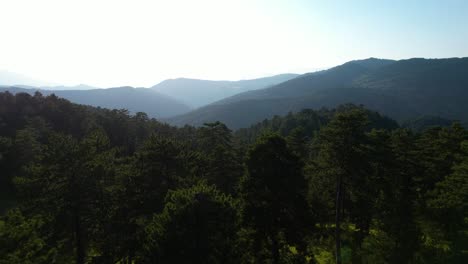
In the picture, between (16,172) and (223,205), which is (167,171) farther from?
(16,172)

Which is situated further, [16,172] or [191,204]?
[16,172]

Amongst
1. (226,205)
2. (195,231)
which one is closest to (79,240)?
(195,231)

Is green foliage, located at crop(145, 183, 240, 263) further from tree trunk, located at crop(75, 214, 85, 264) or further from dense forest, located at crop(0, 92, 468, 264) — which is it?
tree trunk, located at crop(75, 214, 85, 264)

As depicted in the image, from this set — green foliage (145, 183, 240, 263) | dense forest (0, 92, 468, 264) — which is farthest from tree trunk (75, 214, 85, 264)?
green foliage (145, 183, 240, 263)

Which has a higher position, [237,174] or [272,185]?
[272,185]

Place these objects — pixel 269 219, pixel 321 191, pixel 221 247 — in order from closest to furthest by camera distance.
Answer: pixel 221 247
pixel 269 219
pixel 321 191

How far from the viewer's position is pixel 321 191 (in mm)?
25672

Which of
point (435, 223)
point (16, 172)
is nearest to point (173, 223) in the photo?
point (435, 223)

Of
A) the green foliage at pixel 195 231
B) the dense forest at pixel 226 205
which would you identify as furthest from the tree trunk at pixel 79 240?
the green foliage at pixel 195 231

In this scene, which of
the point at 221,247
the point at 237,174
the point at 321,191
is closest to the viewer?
the point at 221,247

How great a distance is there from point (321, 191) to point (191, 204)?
1530cm

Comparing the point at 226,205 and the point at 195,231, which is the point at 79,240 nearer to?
the point at 195,231

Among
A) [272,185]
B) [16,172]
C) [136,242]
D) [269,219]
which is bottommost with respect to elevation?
[16,172]

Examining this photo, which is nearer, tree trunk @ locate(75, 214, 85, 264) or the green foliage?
the green foliage
